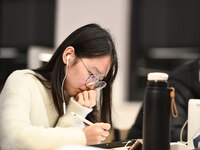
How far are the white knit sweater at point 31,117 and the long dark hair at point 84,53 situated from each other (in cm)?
4

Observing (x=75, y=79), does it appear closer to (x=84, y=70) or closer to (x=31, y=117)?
(x=84, y=70)

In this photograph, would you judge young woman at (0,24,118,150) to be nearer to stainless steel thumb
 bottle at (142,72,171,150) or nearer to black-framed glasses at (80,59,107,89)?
black-framed glasses at (80,59,107,89)

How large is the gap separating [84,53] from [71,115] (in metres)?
0.21

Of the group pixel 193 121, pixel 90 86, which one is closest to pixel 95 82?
pixel 90 86

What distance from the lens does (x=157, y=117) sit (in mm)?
706

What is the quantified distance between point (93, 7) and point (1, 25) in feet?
3.23

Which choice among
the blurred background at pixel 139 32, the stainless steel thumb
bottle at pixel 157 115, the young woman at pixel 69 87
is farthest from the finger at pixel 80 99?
the blurred background at pixel 139 32

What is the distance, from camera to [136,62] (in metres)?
3.98

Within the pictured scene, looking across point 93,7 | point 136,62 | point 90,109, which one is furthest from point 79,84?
point 136,62

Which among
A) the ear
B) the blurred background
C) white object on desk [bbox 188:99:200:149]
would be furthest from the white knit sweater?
the blurred background

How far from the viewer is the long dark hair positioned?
97cm

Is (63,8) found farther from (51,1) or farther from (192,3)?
(192,3)

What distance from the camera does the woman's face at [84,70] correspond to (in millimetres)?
975

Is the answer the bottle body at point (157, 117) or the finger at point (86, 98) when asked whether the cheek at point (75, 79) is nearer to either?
the finger at point (86, 98)
